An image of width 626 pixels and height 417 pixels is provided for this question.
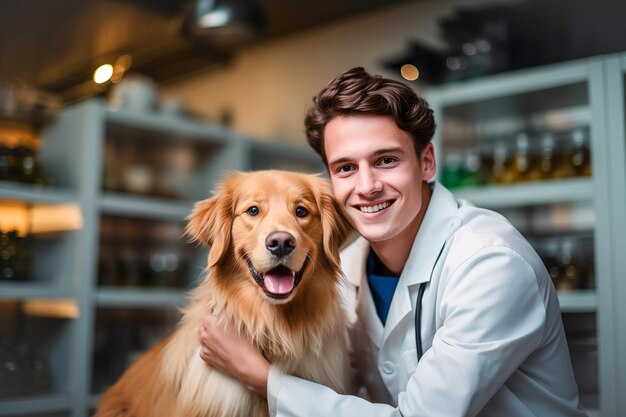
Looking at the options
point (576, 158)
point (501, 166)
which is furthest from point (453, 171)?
point (576, 158)

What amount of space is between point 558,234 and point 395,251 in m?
1.36

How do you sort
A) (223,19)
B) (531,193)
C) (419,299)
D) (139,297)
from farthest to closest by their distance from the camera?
(139,297) → (223,19) → (531,193) → (419,299)

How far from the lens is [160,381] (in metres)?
1.47

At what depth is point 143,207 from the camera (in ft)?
10.2

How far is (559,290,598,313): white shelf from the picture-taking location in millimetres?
2285

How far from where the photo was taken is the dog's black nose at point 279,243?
4.16 ft

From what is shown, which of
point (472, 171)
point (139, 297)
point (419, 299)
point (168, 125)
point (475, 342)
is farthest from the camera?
point (168, 125)

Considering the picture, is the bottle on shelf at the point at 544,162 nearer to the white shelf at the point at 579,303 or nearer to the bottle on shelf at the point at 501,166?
the bottle on shelf at the point at 501,166

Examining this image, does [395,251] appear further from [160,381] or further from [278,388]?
[160,381]

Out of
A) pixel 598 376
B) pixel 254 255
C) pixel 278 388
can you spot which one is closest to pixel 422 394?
pixel 278 388

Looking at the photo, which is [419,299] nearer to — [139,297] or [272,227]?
[272,227]

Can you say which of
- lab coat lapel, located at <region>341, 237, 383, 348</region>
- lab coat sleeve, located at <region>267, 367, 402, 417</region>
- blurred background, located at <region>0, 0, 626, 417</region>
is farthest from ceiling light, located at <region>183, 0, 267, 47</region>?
lab coat sleeve, located at <region>267, 367, 402, 417</region>

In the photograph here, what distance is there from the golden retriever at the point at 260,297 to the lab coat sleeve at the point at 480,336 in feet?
0.86

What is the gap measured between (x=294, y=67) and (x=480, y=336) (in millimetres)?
2872
